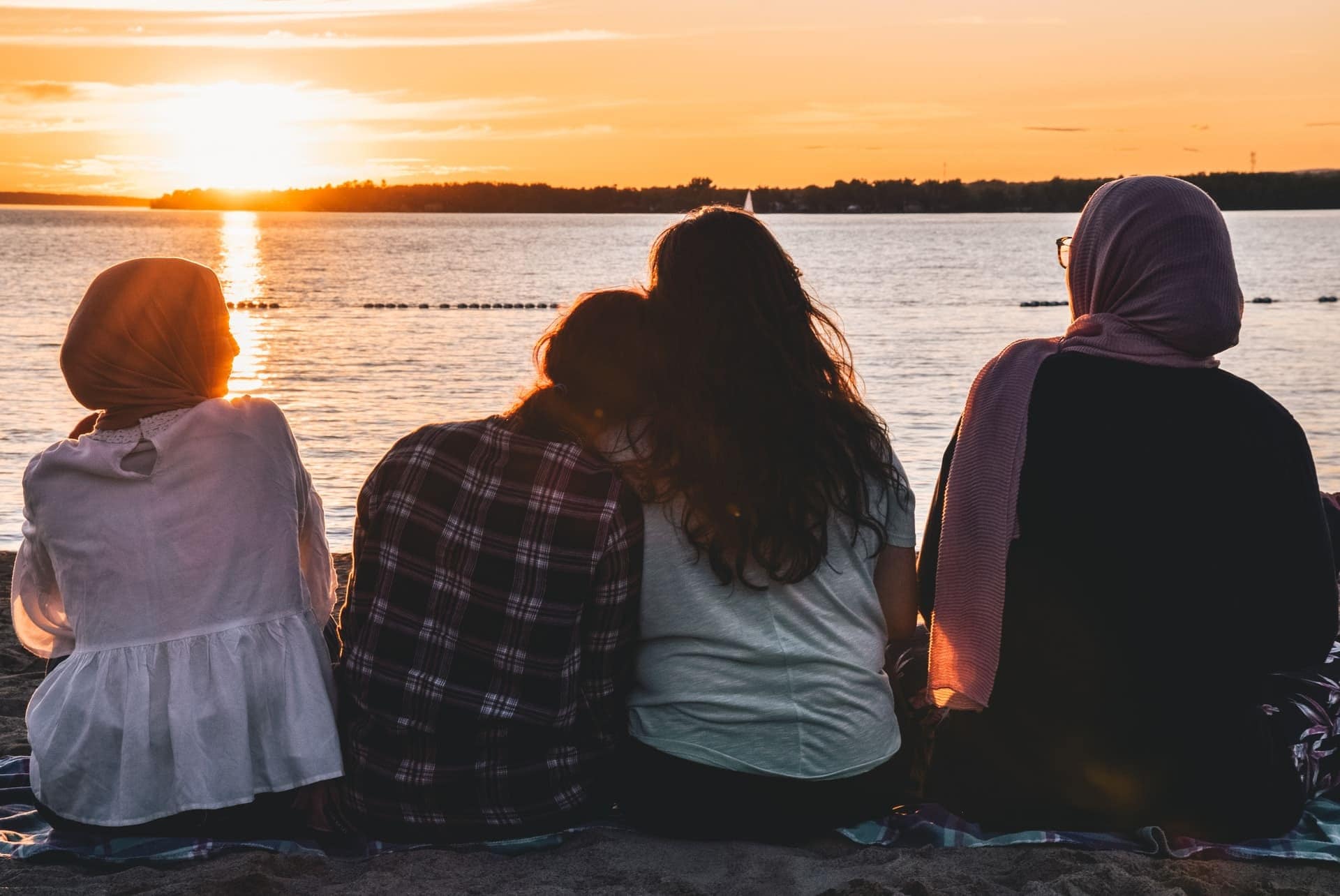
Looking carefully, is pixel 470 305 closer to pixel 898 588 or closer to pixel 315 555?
pixel 315 555

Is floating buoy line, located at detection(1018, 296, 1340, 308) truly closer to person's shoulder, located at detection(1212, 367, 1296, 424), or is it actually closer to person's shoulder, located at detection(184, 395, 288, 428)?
person's shoulder, located at detection(1212, 367, 1296, 424)

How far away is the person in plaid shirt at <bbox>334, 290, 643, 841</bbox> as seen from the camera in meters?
2.79

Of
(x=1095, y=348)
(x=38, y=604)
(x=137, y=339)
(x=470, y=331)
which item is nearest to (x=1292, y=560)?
(x=1095, y=348)

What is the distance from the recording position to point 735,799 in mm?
2998

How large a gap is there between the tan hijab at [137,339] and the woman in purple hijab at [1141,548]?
71.3 inches

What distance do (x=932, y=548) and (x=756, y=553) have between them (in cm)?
57

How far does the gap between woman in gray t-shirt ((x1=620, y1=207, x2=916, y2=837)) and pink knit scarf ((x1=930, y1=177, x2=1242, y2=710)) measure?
14cm

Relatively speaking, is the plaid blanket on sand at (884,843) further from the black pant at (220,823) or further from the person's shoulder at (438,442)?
the person's shoulder at (438,442)

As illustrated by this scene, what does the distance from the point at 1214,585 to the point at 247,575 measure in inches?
86.5

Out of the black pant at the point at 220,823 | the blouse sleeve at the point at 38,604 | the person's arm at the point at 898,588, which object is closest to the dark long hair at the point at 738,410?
the person's arm at the point at 898,588

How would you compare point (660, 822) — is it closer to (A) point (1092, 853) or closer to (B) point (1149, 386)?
(A) point (1092, 853)

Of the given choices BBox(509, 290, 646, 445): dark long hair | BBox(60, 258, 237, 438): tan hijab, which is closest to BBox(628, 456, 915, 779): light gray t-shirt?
BBox(509, 290, 646, 445): dark long hair

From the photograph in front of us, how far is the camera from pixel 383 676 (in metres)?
2.91

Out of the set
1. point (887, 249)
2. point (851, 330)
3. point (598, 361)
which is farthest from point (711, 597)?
point (887, 249)
